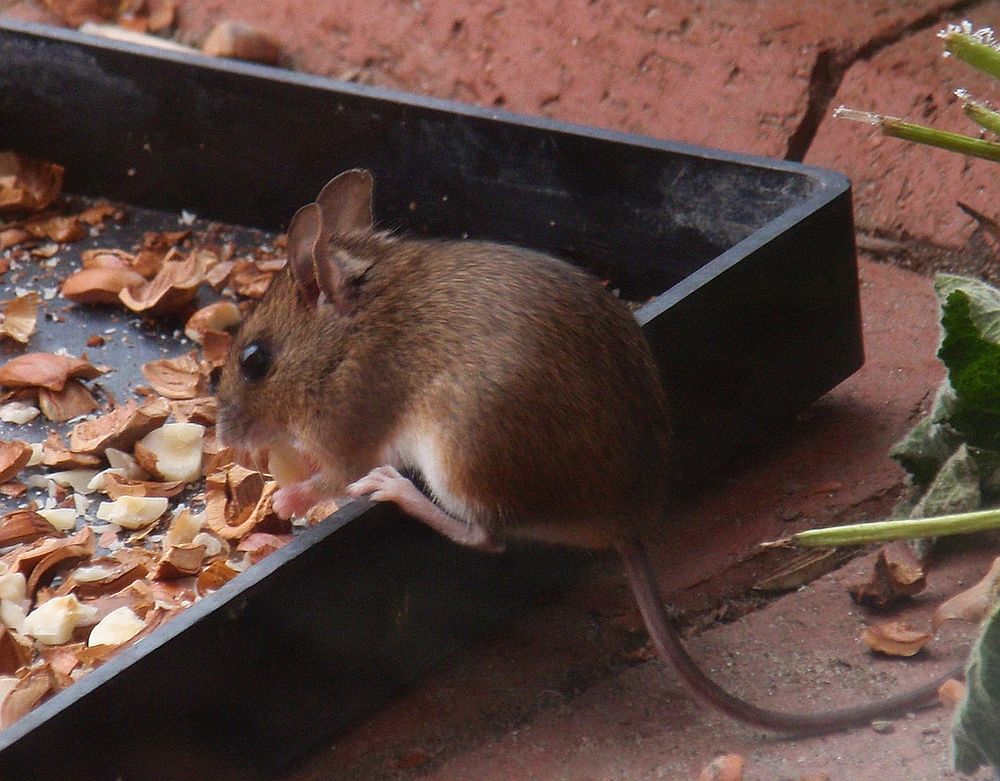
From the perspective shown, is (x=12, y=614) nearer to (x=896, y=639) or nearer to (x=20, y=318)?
(x=20, y=318)

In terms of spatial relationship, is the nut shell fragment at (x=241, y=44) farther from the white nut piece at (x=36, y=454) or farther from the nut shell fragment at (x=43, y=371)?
the white nut piece at (x=36, y=454)

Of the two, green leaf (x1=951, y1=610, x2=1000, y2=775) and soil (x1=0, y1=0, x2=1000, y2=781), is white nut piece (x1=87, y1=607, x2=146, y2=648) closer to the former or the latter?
soil (x1=0, y1=0, x2=1000, y2=781)

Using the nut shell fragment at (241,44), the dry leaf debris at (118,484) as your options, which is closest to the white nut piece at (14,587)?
the dry leaf debris at (118,484)

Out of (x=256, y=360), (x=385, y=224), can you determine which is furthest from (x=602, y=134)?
(x=256, y=360)

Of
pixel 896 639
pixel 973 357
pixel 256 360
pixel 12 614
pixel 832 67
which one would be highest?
pixel 832 67

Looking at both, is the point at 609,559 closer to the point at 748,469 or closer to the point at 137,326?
the point at 748,469

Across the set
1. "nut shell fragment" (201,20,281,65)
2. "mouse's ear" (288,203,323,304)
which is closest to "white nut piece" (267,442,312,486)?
"mouse's ear" (288,203,323,304)

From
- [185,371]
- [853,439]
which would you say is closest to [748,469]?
[853,439]

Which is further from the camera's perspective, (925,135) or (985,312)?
(985,312)
